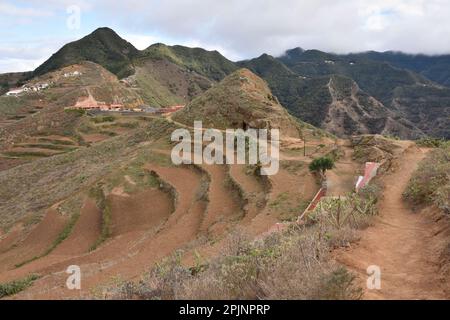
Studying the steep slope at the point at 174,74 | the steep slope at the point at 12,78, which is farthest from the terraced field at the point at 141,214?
the steep slope at the point at 12,78

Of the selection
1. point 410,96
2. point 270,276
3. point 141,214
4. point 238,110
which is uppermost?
point 410,96

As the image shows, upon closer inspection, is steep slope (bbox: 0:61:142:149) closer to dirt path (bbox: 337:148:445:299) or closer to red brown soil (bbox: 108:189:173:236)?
red brown soil (bbox: 108:189:173:236)

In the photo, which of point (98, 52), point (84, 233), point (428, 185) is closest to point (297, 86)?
point (98, 52)

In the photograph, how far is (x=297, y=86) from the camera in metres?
137

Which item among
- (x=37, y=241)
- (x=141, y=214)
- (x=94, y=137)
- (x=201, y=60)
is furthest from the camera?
(x=201, y=60)

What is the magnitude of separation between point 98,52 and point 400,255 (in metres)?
153

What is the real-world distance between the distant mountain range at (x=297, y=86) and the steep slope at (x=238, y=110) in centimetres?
5445

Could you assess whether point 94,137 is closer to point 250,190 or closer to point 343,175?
point 250,190

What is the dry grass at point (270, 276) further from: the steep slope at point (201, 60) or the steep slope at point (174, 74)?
the steep slope at point (201, 60)

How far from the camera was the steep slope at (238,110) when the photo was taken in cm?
3644

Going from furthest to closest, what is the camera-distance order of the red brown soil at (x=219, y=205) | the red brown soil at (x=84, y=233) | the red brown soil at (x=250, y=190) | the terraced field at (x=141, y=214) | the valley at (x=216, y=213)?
the red brown soil at (x=84, y=233) < the red brown soil at (x=250, y=190) < the red brown soil at (x=219, y=205) < the terraced field at (x=141, y=214) < the valley at (x=216, y=213)

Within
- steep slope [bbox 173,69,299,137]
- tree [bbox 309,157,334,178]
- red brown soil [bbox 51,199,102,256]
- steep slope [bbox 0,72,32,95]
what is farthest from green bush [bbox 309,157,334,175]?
steep slope [bbox 0,72,32,95]
